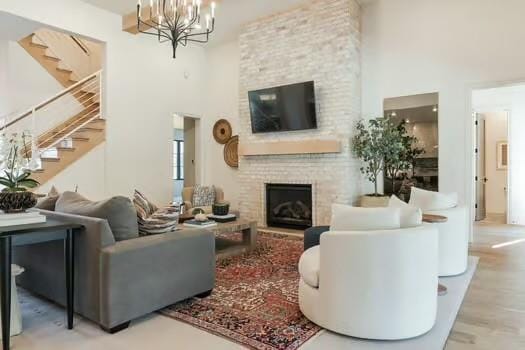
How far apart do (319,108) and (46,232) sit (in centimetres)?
467

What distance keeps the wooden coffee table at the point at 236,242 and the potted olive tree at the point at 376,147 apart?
2146mm

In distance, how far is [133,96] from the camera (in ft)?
21.7

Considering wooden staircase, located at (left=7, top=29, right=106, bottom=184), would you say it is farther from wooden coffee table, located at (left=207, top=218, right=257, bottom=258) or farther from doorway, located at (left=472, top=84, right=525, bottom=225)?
doorway, located at (left=472, top=84, right=525, bottom=225)

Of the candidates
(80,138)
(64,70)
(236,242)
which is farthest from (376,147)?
(64,70)

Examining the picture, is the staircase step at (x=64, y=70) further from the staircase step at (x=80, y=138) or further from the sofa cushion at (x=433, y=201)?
the sofa cushion at (x=433, y=201)

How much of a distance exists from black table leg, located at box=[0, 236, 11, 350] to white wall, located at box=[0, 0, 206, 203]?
13.2 feet

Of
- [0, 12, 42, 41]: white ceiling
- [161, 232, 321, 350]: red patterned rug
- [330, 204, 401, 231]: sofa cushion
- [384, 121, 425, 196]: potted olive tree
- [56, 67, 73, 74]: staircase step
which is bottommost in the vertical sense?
[161, 232, 321, 350]: red patterned rug

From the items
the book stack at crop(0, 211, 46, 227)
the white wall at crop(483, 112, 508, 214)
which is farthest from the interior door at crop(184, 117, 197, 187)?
the white wall at crop(483, 112, 508, 214)

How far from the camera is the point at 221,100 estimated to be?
26.0 feet

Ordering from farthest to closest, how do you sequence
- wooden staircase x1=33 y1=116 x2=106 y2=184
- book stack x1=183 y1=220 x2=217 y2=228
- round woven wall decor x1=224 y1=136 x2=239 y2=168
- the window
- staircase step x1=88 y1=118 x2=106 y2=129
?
the window → round woven wall decor x1=224 y1=136 x2=239 y2=168 → staircase step x1=88 y1=118 x2=106 y2=129 → wooden staircase x1=33 y1=116 x2=106 y2=184 → book stack x1=183 y1=220 x2=217 y2=228

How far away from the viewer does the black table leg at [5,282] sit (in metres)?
2.11

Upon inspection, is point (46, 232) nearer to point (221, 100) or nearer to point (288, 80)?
point (288, 80)

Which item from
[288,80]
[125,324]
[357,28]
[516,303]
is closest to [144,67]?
[288,80]

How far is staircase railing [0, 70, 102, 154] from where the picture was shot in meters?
5.87
